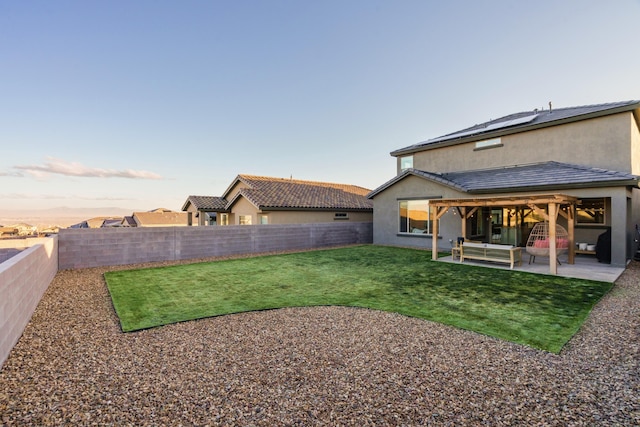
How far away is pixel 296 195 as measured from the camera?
67.5ft

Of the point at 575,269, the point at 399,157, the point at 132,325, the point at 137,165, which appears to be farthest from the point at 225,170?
the point at 575,269

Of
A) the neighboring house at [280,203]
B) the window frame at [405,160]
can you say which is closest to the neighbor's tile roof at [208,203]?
the neighboring house at [280,203]

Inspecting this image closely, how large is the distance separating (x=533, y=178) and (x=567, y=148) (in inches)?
108

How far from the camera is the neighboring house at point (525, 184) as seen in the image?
397 inches

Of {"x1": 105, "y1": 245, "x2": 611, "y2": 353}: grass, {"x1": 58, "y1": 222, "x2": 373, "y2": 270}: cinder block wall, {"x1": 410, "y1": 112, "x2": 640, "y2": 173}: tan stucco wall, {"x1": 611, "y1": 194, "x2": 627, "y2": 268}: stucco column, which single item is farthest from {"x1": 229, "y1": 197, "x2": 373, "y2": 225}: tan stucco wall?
{"x1": 611, "y1": 194, "x2": 627, "y2": 268}: stucco column

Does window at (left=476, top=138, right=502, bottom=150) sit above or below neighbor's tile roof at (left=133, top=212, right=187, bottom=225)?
above

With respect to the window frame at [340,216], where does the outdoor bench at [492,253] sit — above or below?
below

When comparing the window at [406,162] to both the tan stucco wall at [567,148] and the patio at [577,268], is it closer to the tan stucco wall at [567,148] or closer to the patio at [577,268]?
the tan stucco wall at [567,148]

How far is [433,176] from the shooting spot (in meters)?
14.4

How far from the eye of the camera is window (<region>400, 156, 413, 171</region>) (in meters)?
18.6

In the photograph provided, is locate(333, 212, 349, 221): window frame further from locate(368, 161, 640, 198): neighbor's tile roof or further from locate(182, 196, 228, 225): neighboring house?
locate(182, 196, 228, 225): neighboring house

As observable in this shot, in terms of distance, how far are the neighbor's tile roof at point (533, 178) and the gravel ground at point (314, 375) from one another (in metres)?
7.01

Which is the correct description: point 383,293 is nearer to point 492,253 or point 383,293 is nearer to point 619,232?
point 492,253

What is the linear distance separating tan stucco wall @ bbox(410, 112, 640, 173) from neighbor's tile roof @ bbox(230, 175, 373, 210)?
759cm
